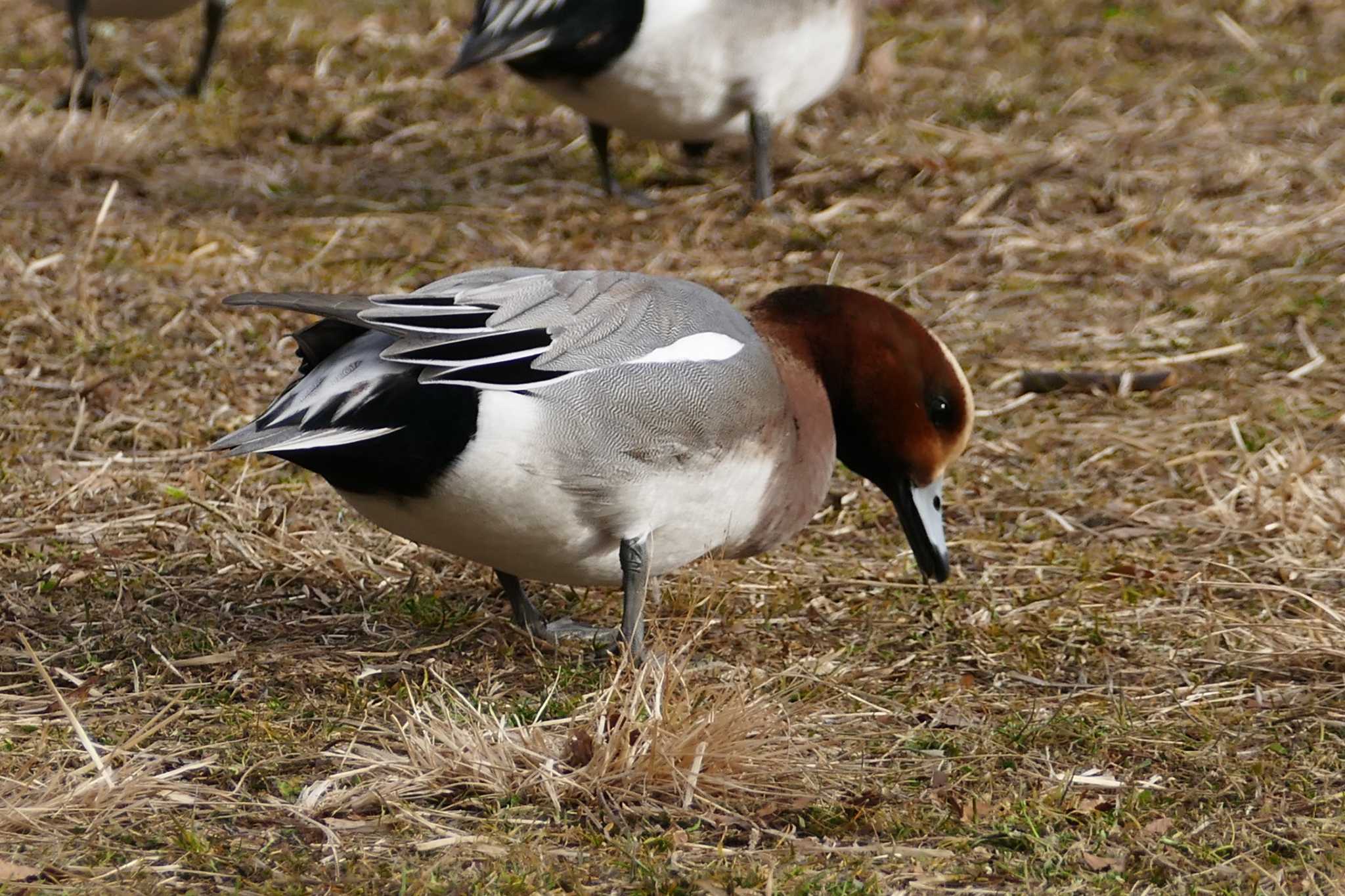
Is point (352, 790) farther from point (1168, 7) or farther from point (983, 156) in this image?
point (1168, 7)

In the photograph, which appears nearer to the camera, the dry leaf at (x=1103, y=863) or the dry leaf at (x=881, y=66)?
the dry leaf at (x=1103, y=863)

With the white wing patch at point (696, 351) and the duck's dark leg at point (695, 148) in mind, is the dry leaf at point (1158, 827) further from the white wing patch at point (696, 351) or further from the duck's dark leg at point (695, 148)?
the duck's dark leg at point (695, 148)

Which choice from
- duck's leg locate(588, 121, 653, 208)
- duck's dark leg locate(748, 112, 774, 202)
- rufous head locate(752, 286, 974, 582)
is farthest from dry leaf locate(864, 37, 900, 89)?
rufous head locate(752, 286, 974, 582)

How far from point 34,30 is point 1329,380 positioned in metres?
5.58

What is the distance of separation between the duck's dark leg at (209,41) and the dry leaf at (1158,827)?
5143mm

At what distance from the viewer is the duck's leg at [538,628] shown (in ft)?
10.3

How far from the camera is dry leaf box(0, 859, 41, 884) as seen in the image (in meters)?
2.18

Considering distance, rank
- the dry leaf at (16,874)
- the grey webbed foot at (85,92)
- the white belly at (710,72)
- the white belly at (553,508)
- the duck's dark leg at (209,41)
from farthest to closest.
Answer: the duck's dark leg at (209,41) → the grey webbed foot at (85,92) → the white belly at (710,72) → the white belly at (553,508) → the dry leaf at (16,874)

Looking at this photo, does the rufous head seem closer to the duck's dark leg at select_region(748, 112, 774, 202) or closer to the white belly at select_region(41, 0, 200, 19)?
the duck's dark leg at select_region(748, 112, 774, 202)

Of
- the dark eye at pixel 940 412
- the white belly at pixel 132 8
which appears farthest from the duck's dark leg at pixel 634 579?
the white belly at pixel 132 8

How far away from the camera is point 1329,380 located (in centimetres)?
439

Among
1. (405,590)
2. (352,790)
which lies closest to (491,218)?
(405,590)

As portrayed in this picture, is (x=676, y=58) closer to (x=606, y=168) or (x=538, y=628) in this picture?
(x=606, y=168)

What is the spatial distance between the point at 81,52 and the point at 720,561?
14.3 ft
